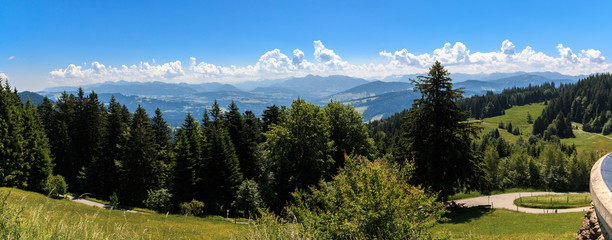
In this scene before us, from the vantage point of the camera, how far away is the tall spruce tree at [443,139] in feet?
83.1

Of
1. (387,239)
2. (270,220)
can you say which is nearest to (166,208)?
(270,220)

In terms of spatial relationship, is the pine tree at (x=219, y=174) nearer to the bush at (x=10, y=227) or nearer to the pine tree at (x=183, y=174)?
the pine tree at (x=183, y=174)

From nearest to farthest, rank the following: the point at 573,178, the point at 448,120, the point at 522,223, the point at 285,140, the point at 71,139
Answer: the point at 522,223, the point at 448,120, the point at 285,140, the point at 71,139, the point at 573,178

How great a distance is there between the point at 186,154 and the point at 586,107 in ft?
731

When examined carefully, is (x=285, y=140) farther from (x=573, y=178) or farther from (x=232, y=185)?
(x=573, y=178)

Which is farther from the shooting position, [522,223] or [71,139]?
[71,139]

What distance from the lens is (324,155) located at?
32031 mm

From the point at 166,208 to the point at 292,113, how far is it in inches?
723

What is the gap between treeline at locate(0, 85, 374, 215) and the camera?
31578 millimetres

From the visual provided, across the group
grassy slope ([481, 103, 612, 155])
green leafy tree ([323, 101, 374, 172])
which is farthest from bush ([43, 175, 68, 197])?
grassy slope ([481, 103, 612, 155])

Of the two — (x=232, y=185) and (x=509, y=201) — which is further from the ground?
(x=232, y=185)

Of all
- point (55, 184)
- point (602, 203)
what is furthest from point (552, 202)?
point (55, 184)

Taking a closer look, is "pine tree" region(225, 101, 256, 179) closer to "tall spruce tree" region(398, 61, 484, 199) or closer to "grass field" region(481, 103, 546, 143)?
"tall spruce tree" region(398, 61, 484, 199)

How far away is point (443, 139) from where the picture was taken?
82.8 ft
